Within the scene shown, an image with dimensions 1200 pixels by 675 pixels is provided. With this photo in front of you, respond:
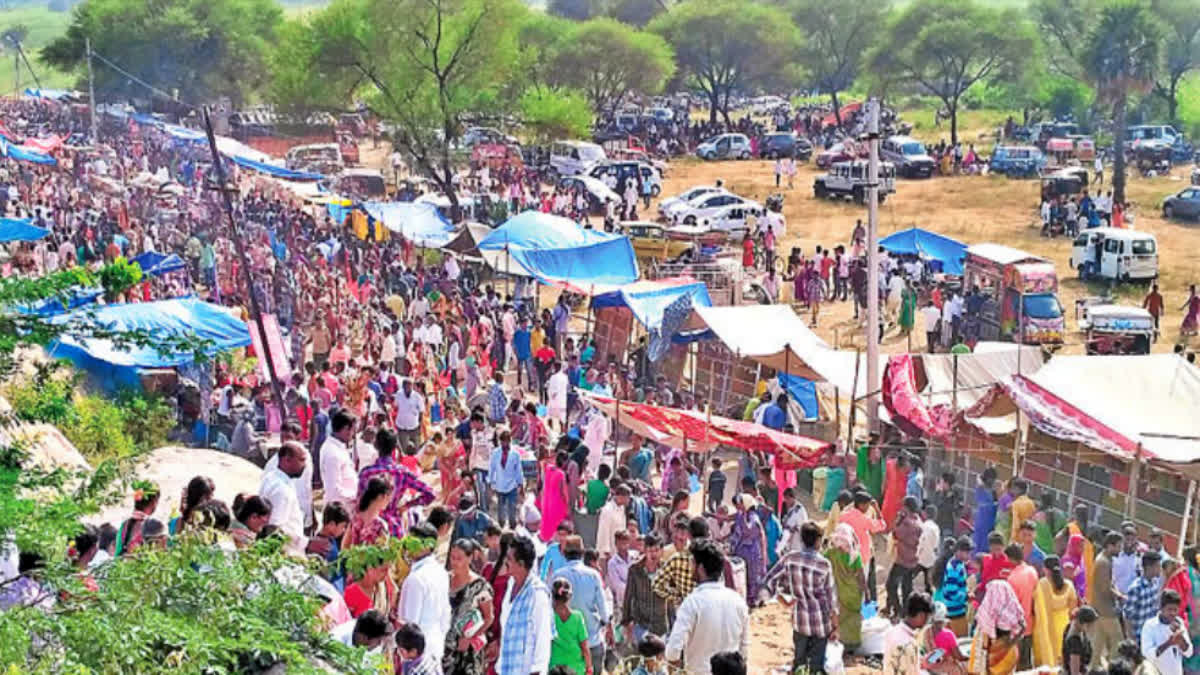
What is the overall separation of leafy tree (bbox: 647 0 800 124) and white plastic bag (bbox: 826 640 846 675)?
5238cm

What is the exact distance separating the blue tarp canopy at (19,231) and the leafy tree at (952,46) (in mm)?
36873

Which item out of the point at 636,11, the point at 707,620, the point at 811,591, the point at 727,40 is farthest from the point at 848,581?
the point at 636,11

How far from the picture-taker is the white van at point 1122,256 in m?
28.3

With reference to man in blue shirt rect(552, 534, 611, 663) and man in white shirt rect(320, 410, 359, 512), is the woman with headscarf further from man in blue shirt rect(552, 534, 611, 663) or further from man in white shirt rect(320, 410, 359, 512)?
man in white shirt rect(320, 410, 359, 512)

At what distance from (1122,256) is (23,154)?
25260 mm

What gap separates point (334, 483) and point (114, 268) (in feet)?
7.73

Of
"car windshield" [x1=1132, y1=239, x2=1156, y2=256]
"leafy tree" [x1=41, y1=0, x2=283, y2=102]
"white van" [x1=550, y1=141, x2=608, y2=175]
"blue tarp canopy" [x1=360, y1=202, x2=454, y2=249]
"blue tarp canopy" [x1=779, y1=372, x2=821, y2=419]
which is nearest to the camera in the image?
"blue tarp canopy" [x1=779, y1=372, x2=821, y2=419]

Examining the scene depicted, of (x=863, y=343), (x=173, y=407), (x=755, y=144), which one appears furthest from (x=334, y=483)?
(x=755, y=144)

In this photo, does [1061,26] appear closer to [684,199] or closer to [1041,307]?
A: [684,199]

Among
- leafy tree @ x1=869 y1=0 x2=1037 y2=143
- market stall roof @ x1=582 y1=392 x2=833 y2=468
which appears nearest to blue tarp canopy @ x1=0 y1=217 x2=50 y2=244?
market stall roof @ x1=582 y1=392 x2=833 y2=468

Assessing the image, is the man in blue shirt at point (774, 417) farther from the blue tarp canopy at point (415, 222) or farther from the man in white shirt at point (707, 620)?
the blue tarp canopy at point (415, 222)

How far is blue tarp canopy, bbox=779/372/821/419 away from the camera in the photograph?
55.8 feet

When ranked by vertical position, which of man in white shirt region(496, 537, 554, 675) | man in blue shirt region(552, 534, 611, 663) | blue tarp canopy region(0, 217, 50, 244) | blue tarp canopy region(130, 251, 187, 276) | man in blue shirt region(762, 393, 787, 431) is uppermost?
man in white shirt region(496, 537, 554, 675)

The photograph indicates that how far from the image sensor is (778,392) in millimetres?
16188
